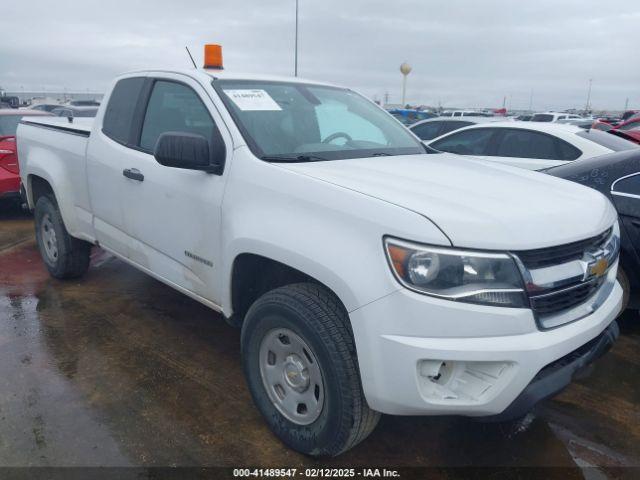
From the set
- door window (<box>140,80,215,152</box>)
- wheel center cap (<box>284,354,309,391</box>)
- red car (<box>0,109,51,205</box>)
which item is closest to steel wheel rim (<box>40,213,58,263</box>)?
door window (<box>140,80,215,152</box>)

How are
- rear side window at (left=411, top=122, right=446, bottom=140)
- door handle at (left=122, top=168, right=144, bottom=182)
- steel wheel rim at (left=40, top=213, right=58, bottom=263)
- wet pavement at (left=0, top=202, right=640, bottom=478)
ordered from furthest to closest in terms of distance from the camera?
rear side window at (left=411, top=122, right=446, bottom=140) → steel wheel rim at (left=40, top=213, right=58, bottom=263) → door handle at (left=122, top=168, right=144, bottom=182) → wet pavement at (left=0, top=202, right=640, bottom=478)

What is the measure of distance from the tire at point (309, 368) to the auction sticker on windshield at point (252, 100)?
3.81ft

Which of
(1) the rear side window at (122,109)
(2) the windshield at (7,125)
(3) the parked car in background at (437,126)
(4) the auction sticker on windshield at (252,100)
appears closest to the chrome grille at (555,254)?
(4) the auction sticker on windshield at (252,100)

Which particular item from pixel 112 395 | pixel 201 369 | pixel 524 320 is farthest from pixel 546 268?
pixel 112 395

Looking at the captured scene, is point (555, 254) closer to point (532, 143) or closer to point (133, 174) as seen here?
point (133, 174)

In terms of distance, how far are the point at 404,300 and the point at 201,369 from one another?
1.91 meters

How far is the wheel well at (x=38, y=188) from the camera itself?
4840 millimetres

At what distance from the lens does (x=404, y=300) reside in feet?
6.60

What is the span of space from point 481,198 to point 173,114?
82.1 inches

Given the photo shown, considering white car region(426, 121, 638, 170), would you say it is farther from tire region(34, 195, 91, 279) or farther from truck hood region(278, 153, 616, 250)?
tire region(34, 195, 91, 279)

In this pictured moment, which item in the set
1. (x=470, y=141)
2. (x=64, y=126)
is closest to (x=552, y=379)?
(x=64, y=126)

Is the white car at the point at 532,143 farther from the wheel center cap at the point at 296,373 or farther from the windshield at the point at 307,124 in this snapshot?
the wheel center cap at the point at 296,373

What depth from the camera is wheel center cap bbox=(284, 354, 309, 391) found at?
2496 mm

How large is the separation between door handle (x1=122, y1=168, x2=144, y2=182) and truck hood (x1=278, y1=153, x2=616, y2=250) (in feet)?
3.97
